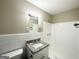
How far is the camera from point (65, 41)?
7.82 ft

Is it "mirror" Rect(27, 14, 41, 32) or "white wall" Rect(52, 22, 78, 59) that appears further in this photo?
"white wall" Rect(52, 22, 78, 59)

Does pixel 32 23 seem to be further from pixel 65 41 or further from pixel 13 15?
pixel 65 41

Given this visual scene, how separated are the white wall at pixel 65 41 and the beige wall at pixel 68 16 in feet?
1.03

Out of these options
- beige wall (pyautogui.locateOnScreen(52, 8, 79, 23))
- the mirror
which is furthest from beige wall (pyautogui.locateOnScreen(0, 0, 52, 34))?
beige wall (pyautogui.locateOnScreen(52, 8, 79, 23))

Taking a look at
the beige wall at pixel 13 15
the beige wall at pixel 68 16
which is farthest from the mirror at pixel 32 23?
the beige wall at pixel 68 16

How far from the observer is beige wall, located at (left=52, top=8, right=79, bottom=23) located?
7.86 ft

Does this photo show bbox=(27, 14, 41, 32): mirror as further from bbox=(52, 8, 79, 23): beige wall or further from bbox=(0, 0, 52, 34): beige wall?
bbox=(52, 8, 79, 23): beige wall

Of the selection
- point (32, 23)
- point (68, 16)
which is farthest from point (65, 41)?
point (32, 23)

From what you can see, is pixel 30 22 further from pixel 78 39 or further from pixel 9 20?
pixel 78 39

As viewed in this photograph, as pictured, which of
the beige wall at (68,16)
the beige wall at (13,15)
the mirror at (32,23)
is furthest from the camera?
the beige wall at (68,16)

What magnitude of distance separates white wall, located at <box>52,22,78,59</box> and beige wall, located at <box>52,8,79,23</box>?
0.31 metres

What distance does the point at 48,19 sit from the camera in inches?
114

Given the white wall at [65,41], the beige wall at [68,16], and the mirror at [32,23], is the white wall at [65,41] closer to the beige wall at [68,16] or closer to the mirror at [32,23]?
the beige wall at [68,16]

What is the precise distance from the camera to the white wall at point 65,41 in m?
2.19
